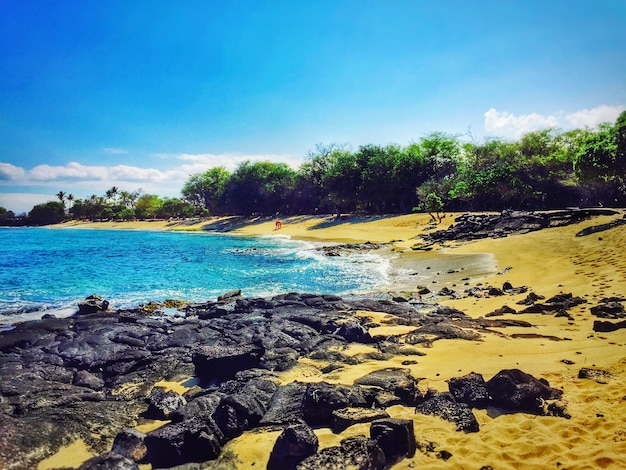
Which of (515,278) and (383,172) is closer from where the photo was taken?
(515,278)

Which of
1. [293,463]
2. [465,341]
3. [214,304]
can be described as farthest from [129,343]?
[465,341]

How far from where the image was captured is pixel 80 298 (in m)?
20.3

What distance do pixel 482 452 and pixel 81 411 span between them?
7.17 metres

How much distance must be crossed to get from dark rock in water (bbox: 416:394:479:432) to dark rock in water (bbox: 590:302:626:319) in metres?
7.43

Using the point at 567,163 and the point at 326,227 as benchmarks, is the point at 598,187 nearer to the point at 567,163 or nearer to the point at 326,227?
the point at 567,163

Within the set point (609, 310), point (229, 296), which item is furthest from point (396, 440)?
point (229, 296)

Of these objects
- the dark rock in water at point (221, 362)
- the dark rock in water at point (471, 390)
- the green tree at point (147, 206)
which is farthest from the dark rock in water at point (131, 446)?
the green tree at point (147, 206)

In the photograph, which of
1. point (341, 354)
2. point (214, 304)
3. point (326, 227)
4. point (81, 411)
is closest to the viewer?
point (81, 411)

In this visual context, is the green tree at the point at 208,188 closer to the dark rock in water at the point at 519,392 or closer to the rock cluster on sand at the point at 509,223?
the rock cluster on sand at the point at 509,223

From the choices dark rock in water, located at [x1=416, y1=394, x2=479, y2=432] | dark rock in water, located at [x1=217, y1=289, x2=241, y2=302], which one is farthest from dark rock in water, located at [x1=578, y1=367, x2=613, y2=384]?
dark rock in water, located at [x1=217, y1=289, x2=241, y2=302]

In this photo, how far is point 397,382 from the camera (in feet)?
24.3

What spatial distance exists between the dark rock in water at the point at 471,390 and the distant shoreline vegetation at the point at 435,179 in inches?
1042

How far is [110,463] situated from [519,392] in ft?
21.2

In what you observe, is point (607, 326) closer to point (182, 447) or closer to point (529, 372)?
point (529, 372)
